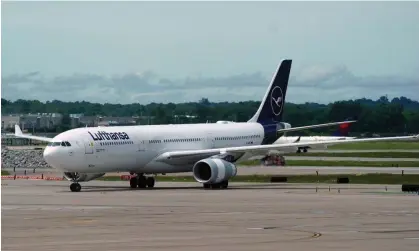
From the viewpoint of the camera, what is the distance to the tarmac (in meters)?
32.9

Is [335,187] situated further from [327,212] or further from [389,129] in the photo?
[389,129]

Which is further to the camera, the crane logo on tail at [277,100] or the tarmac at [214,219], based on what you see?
the crane logo on tail at [277,100]

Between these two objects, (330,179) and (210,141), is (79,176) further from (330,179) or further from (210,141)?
(330,179)

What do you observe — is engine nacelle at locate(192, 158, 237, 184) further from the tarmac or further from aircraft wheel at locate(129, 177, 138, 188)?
aircraft wheel at locate(129, 177, 138, 188)

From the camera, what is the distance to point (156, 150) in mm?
72500

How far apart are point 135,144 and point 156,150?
2120 mm

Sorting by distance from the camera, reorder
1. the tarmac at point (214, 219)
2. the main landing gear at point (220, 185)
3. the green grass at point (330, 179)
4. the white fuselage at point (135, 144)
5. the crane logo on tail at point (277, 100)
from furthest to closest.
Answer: the crane logo on tail at point (277, 100)
the green grass at point (330, 179)
the main landing gear at point (220, 185)
the white fuselage at point (135, 144)
the tarmac at point (214, 219)

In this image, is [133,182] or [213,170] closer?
[213,170]

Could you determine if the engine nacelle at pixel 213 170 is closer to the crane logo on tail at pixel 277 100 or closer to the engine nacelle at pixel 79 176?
the engine nacelle at pixel 79 176

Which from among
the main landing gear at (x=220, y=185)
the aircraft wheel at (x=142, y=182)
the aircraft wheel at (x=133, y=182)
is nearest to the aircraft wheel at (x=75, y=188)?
the aircraft wheel at (x=133, y=182)

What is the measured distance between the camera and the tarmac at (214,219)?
3294 cm

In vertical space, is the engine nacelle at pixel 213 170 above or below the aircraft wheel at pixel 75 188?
above

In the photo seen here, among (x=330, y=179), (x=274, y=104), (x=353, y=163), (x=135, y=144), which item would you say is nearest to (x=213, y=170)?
(x=135, y=144)

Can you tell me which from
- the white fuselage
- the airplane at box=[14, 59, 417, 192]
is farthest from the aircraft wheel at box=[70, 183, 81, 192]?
the white fuselage
